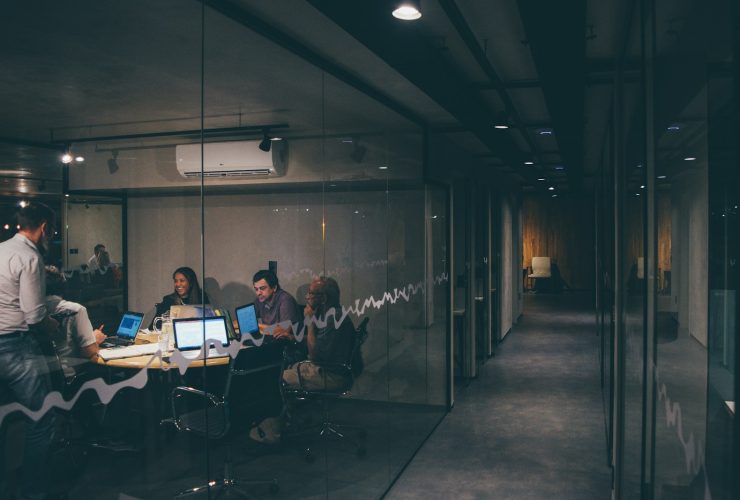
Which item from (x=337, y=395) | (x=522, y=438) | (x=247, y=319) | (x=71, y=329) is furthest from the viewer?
(x=522, y=438)

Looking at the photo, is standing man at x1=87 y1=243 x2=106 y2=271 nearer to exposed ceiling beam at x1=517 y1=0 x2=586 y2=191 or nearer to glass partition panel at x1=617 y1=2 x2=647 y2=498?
glass partition panel at x1=617 y1=2 x2=647 y2=498

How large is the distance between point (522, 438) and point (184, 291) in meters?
4.55

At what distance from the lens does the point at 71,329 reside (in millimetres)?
1508

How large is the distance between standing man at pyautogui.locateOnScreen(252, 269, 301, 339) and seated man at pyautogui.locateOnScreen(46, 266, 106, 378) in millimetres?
999

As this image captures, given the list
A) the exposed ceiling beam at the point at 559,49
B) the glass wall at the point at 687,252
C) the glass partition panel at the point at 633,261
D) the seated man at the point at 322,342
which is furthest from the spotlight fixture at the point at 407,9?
the seated man at the point at 322,342

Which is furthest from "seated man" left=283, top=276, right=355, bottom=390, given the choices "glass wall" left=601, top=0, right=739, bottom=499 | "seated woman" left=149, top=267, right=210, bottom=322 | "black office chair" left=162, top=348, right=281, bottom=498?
"glass wall" left=601, top=0, right=739, bottom=499

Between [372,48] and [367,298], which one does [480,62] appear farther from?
[367,298]

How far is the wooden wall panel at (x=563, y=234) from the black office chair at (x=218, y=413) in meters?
18.0

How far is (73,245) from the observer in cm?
149

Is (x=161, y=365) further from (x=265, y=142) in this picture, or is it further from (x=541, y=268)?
→ (x=541, y=268)

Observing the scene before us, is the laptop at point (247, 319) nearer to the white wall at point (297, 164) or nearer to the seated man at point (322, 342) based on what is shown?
the white wall at point (297, 164)

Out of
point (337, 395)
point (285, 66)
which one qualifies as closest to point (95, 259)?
point (285, 66)

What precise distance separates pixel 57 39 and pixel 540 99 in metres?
5.01

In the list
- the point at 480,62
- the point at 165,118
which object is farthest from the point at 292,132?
the point at 480,62
